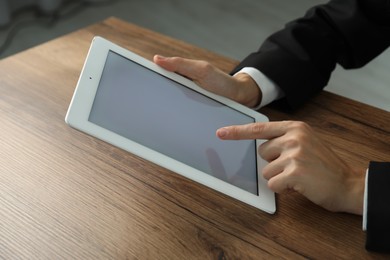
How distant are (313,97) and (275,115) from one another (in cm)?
10

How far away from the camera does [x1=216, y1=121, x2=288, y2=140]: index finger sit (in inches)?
24.4

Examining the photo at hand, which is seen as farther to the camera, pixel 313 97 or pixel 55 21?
pixel 55 21

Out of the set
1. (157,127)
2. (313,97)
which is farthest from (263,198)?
(313,97)

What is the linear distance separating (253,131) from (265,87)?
7.8 inches

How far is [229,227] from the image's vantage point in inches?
22.5

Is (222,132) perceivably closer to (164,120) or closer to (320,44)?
(164,120)

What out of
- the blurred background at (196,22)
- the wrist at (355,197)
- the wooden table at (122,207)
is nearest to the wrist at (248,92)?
the wooden table at (122,207)

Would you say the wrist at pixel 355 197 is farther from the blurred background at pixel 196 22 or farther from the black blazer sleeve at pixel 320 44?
the blurred background at pixel 196 22

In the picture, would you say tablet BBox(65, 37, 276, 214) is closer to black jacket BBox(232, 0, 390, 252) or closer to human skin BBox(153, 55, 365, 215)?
human skin BBox(153, 55, 365, 215)

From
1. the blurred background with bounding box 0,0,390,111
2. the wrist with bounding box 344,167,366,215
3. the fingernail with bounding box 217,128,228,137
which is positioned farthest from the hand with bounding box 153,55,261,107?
the blurred background with bounding box 0,0,390,111

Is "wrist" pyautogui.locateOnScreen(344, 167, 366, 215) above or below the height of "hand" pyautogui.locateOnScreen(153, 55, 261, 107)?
below

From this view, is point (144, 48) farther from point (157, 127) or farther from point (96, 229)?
point (96, 229)

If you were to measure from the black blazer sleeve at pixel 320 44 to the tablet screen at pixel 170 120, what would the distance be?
191 millimetres

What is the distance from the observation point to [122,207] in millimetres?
582
